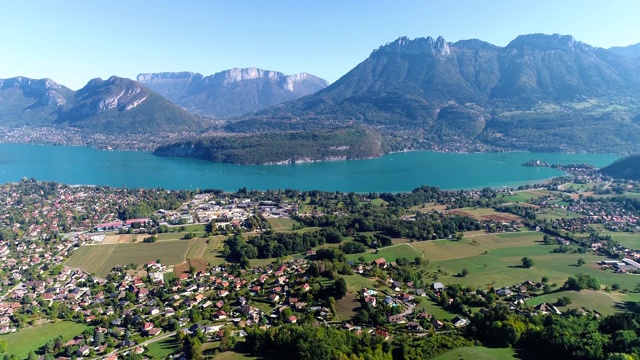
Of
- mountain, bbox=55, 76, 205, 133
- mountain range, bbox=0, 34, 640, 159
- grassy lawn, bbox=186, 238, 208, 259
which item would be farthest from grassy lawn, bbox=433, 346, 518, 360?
mountain, bbox=55, 76, 205, 133

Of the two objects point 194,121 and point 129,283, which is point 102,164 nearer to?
point 129,283

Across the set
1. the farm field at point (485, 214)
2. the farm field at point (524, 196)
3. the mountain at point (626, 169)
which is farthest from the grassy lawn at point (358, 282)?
the mountain at point (626, 169)

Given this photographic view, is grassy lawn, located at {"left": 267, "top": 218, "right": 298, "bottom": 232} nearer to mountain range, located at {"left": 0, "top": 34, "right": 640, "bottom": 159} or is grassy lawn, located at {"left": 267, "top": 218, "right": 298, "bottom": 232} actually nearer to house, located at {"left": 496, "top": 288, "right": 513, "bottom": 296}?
house, located at {"left": 496, "top": 288, "right": 513, "bottom": 296}

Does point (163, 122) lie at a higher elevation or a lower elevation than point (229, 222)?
higher

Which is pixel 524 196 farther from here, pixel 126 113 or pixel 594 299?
pixel 126 113

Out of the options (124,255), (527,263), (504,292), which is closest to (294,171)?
(124,255)

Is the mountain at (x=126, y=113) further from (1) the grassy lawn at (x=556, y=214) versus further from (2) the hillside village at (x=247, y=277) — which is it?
(1) the grassy lawn at (x=556, y=214)

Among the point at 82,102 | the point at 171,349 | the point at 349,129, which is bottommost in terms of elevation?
the point at 171,349

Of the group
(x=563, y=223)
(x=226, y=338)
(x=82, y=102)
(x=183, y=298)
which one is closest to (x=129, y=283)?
(x=183, y=298)
